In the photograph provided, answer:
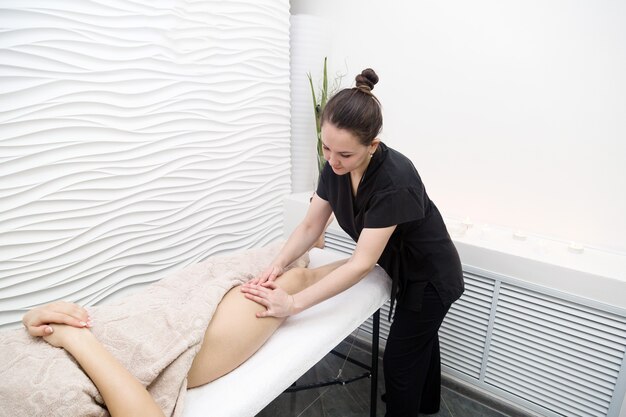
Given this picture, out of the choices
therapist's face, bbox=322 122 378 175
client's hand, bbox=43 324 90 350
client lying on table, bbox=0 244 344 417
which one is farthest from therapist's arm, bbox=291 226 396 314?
client's hand, bbox=43 324 90 350

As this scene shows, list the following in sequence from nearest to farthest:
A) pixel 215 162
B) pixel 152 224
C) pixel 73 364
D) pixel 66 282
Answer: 1. pixel 73 364
2. pixel 66 282
3. pixel 152 224
4. pixel 215 162

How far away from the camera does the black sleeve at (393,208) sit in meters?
1.09

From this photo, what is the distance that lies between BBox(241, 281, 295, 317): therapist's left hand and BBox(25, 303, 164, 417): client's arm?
382mm

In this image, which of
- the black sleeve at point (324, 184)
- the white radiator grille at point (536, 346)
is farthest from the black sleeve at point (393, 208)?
the white radiator grille at point (536, 346)

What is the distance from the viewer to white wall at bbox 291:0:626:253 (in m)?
1.53

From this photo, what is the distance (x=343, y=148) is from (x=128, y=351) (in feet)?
2.60

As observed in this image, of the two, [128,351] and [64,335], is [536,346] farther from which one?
[64,335]

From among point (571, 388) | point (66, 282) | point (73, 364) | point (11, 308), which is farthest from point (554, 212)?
point (11, 308)

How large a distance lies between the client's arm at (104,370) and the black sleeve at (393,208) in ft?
2.47

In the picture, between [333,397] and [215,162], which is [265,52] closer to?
[215,162]

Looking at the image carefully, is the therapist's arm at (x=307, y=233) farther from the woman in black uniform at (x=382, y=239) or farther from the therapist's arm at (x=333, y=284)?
the therapist's arm at (x=333, y=284)

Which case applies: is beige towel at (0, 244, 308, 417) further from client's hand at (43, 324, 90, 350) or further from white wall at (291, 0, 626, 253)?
white wall at (291, 0, 626, 253)

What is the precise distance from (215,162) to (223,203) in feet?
0.78

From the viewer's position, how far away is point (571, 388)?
Result: 147cm
